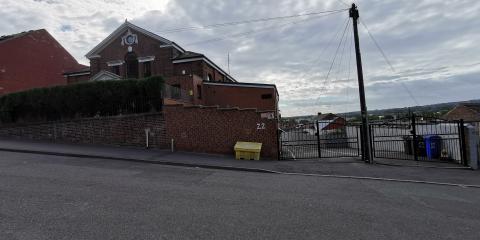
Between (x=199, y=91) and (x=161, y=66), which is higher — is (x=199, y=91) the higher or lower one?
Result: the lower one

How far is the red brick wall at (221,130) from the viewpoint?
16281 mm

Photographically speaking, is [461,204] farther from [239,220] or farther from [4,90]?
[4,90]

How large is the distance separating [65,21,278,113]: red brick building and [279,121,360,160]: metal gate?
8.15 metres

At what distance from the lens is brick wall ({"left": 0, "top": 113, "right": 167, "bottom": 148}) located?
16.6 m

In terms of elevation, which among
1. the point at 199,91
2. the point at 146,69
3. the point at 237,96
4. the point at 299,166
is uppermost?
the point at 146,69

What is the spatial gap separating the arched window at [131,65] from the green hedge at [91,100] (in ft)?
45.4

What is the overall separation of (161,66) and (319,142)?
64.9ft

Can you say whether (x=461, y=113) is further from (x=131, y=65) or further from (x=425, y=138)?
(x=131, y=65)

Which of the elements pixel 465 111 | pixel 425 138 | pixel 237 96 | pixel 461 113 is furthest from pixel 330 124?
pixel 461 113

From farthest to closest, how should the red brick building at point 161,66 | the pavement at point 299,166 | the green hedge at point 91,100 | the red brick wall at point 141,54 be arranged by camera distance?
the red brick wall at point 141,54, the red brick building at point 161,66, the green hedge at point 91,100, the pavement at point 299,166

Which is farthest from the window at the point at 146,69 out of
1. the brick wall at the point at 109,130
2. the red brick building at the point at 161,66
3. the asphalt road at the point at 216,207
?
the asphalt road at the point at 216,207

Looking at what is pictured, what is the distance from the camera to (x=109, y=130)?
17.1 meters

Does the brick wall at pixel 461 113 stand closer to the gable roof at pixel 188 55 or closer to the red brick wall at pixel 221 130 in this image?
the gable roof at pixel 188 55

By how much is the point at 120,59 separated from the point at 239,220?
99.5ft
